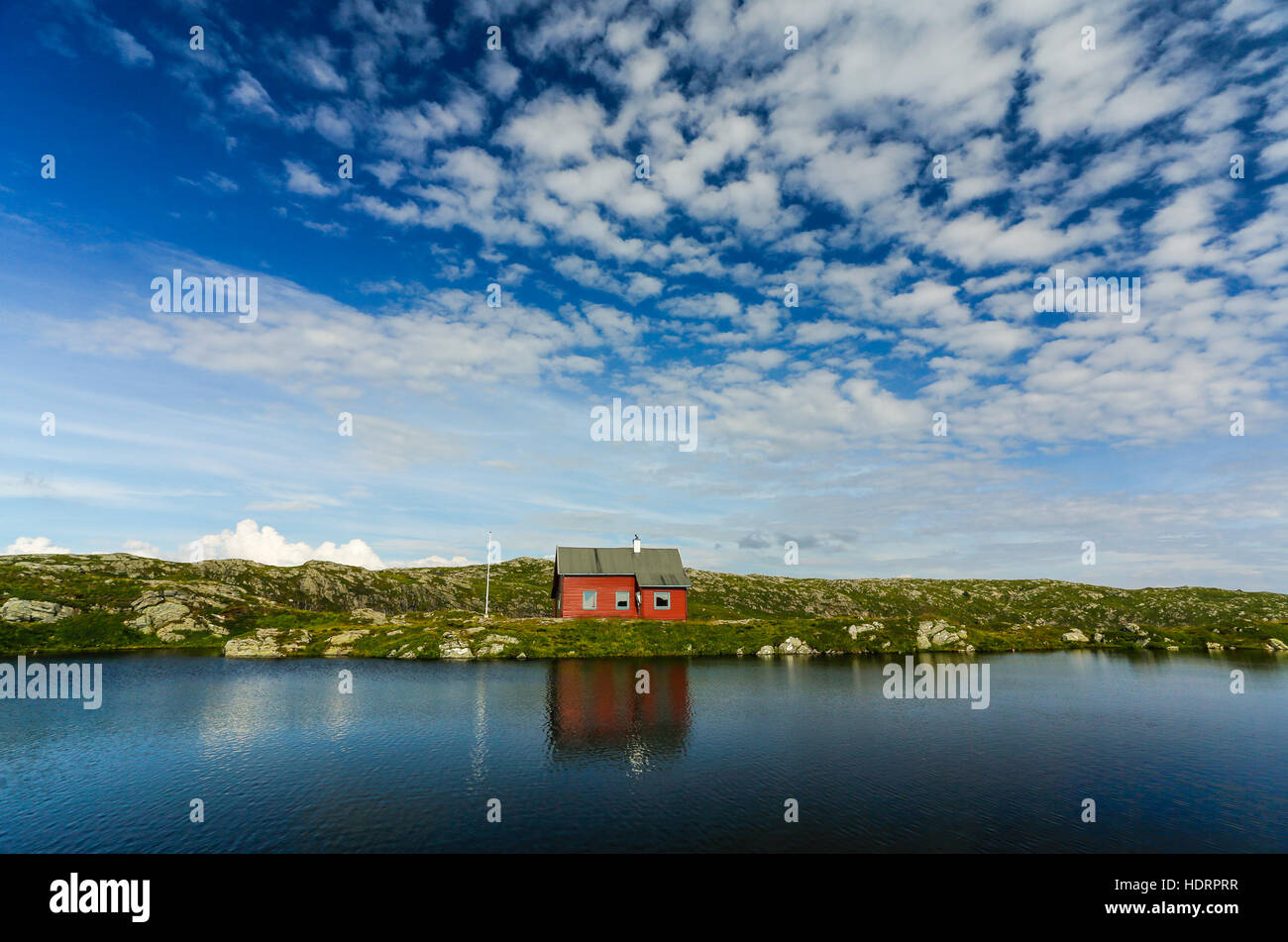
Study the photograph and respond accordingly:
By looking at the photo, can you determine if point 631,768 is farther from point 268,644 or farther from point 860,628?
point 268,644

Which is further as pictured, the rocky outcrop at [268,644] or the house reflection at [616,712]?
the rocky outcrop at [268,644]

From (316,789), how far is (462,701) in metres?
21.4

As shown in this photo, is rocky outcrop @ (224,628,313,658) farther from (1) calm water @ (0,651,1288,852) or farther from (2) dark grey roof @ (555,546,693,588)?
(2) dark grey roof @ (555,546,693,588)

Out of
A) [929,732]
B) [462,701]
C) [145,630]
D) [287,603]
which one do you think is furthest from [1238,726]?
[287,603]

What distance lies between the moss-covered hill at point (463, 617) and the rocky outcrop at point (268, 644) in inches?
9.6

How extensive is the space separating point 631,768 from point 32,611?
9921 cm

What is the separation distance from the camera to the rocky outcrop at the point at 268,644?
77062mm

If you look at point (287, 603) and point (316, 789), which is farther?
point (287, 603)

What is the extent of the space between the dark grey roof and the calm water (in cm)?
3525

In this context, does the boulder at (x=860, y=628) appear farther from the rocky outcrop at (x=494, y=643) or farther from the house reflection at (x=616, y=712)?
the rocky outcrop at (x=494, y=643)

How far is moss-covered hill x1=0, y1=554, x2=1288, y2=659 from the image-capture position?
3169 inches

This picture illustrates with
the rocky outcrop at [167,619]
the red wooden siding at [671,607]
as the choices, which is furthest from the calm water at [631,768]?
the red wooden siding at [671,607]

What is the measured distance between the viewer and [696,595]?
15725 cm
